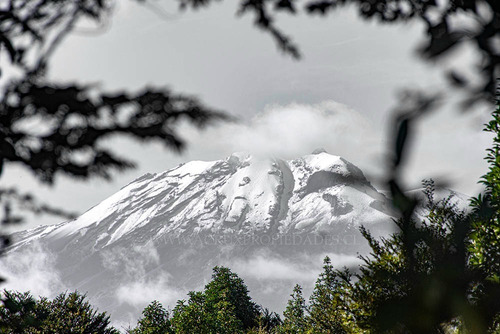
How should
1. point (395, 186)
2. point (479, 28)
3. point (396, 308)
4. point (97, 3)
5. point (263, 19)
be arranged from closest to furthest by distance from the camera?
point (395, 186)
point (396, 308)
point (479, 28)
point (97, 3)
point (263, 19)

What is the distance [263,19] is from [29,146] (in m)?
1.44

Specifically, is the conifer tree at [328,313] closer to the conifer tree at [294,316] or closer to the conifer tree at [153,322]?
the conifer tree at [294,316]

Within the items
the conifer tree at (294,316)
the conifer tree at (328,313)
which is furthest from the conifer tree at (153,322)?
the conifer tree at (294,316)

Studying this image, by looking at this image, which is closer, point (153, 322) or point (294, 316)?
point (153, 322)

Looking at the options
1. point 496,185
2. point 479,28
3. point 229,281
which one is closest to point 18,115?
point 479,28

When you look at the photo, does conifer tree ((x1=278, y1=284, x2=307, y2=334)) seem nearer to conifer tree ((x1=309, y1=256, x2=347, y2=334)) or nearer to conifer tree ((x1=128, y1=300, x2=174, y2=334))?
conifer tree ((x1=309, y1=256, x2=347, y2=334))

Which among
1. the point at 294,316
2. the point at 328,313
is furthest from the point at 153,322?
the point at 294,316

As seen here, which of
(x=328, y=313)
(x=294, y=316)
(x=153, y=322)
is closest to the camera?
(x=328, y=313)

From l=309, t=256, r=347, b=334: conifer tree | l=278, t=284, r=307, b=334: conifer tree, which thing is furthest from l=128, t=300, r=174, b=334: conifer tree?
l=278, t=284, r=307, b=334: conifer tree

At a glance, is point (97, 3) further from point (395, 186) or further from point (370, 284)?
point (370, 284)

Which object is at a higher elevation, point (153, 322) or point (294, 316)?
point (294, 316)

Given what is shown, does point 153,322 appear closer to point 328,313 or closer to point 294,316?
point 328,313

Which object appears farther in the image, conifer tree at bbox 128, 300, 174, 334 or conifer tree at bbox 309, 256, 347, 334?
conifer tree at bbox 128, 300, 174, 334

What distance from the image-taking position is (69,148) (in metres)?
1.85
